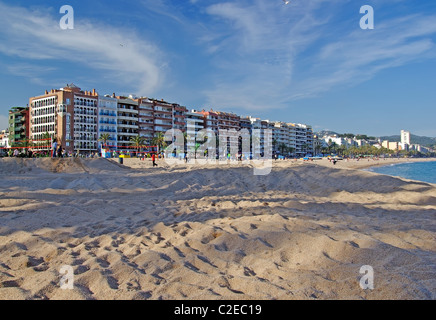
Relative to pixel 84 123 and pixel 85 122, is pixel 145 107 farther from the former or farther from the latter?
pixel 84 123

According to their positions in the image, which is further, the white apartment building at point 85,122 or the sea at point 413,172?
the white apartment building at point 85,122

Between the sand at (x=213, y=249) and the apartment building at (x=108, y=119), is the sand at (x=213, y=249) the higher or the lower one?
the lower one

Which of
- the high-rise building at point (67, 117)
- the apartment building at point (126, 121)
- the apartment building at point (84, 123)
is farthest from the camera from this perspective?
the apartment building at point (126, 121)

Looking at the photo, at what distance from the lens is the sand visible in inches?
124

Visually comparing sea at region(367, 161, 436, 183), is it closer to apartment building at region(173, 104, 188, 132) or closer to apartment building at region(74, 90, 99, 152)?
apartment building at region(173, 104, 188, 132)

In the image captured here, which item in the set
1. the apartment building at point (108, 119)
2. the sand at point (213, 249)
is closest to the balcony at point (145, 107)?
the apartment building at point (108, 119)

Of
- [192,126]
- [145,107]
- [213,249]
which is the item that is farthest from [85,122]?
[213,249]

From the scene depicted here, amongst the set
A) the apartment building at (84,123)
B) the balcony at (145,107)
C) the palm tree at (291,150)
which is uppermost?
the balcony at (145,107)

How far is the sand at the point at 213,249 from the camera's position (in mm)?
3148

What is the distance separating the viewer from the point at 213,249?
14.1 feet

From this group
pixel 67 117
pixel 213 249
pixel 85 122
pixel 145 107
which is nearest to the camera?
pixel 213 249

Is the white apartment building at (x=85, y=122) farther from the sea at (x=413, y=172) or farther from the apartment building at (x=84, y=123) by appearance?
the sea at (x=413, y=172)
